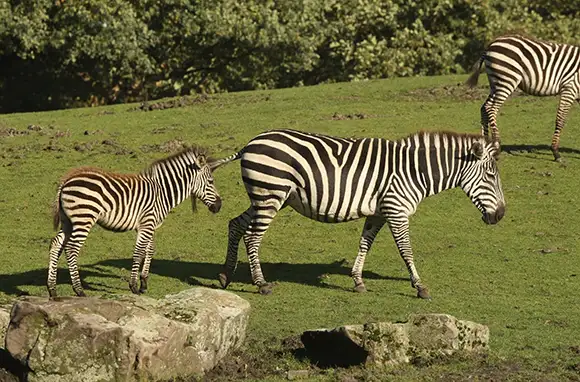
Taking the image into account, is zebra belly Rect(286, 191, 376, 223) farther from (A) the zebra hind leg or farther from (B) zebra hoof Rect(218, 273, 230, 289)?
(A) the zebra hind leg

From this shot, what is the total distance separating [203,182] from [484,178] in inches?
150

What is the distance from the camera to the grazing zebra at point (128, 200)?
47.1 ft

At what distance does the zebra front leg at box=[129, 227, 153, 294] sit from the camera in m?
14.8

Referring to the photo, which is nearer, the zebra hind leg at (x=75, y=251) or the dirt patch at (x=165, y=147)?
the zebra hind leg at (x=75, y=251)

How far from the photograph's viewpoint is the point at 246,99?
28.6 m

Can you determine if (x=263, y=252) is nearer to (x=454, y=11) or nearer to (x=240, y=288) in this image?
(x=240, y=288)

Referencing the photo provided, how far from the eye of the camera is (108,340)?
32.6 ft

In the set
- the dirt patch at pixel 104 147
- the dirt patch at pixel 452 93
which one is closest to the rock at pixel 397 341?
the dirt patch at pixel 104 147

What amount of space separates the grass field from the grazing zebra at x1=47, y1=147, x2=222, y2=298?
64cm

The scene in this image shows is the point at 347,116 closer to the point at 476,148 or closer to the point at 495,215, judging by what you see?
the point at 495,215

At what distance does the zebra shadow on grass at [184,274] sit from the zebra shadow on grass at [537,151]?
22.6 ft

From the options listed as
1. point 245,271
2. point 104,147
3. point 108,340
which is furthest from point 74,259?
point 104,147

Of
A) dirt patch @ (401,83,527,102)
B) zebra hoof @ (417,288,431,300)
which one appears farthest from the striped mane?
dirt patch @ (401,83,527,102)

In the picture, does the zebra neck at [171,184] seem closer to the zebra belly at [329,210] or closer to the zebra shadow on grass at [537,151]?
the zebra belly at [329,210]
